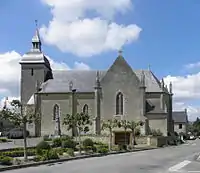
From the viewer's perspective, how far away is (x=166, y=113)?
6888 cm

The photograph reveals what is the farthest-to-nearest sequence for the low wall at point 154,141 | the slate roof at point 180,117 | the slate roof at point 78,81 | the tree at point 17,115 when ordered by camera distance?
1. the slate roof at point 180,117
2. the slate roof at point 78,81
3. the low wall at point 154,141
4. the tree at point 17,115

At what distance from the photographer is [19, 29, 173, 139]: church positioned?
68375 millimetres

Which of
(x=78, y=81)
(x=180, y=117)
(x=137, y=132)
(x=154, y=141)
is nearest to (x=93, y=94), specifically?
(x=78, y=81)

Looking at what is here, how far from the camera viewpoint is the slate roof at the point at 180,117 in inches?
4791

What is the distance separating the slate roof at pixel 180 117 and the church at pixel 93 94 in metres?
45.6

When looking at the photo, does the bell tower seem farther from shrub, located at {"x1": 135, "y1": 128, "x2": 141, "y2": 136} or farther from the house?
the house

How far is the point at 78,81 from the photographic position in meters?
76.2

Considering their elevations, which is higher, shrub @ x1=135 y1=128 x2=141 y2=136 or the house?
the house

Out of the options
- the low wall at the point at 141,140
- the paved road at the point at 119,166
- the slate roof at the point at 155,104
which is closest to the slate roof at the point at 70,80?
the slate roof at the point at 155,104

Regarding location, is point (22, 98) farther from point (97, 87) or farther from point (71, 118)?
point (71, 118)

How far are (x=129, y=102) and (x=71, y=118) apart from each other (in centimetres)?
2613

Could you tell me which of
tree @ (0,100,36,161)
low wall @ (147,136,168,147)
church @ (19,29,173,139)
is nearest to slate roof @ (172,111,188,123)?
church @ (19,29,173,139)

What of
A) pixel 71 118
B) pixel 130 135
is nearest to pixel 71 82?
pixel 130 135

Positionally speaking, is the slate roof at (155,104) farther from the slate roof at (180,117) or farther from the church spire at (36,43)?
the slate roof at (180,117)
